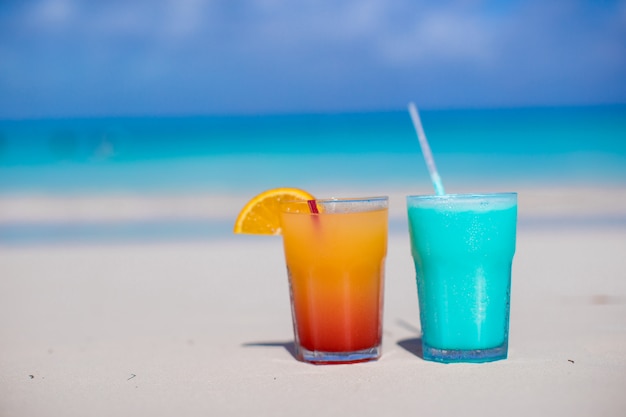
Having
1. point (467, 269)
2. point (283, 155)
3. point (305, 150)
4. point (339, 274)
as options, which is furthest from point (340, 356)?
point (305, 150)

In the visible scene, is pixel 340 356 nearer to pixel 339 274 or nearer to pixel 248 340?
pixel 339 274

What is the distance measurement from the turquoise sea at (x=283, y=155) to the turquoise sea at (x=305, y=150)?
27 mm

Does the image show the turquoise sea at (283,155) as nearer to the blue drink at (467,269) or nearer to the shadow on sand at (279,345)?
the shadow on sand at (279,345)

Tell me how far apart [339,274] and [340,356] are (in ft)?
0.87

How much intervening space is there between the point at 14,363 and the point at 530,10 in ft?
53.8

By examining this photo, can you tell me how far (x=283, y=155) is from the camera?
48.6ft

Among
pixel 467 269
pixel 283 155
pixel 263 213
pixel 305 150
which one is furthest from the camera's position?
pixel 305 150

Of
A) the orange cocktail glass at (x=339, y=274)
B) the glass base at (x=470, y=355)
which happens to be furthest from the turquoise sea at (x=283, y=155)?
the glass base at (x=470, y=355)

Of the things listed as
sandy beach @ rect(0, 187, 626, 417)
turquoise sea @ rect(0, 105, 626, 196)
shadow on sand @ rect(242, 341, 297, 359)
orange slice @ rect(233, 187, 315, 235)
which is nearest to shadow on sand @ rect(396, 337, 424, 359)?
sandy beach @ rect(0, 187, 626, 417)

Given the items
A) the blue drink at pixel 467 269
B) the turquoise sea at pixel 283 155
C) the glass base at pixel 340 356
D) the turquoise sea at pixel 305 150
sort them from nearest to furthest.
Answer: the blue drink at pixel 467 269, the glass base at pixel 340 356, the turquoise sea at pixel 283 155, the turquoise sea at pixel 305 150

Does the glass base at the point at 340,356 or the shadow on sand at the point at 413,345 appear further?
the shadow on sand at the point at 413,345

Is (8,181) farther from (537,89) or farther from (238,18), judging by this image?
(537,89)

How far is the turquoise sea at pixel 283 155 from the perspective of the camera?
1041 centimetres

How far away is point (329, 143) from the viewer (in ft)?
51.9
